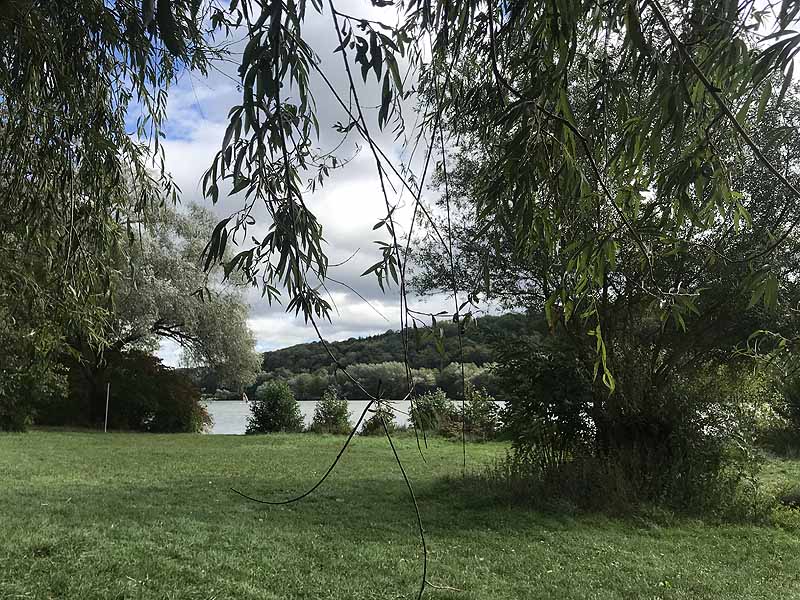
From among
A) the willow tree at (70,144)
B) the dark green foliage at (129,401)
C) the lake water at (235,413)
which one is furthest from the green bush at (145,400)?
the willow tree at (70,144)

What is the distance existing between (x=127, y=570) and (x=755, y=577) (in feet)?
16.1

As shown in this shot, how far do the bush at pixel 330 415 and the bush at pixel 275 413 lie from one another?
702 mm

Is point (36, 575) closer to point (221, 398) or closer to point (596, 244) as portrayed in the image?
point (596, 244)

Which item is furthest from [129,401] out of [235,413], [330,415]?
[330,415]

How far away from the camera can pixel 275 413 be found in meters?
18.8

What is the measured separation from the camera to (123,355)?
19453 millimetres

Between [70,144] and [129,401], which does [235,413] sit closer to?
[129,401]

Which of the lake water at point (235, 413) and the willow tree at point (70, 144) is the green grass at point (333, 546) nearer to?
the willow tree at point (70, 144)

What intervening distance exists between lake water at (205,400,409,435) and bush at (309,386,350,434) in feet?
1.22

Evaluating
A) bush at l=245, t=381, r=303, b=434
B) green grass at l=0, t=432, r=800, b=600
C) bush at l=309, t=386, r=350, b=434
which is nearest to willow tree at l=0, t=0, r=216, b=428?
green grass at l=0, t=432, r=800, b=600

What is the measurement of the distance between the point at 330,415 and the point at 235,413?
4.83 m

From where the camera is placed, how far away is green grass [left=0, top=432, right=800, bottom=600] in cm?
442

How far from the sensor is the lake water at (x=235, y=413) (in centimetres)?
1945

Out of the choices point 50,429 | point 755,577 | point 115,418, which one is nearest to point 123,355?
point 115,418
